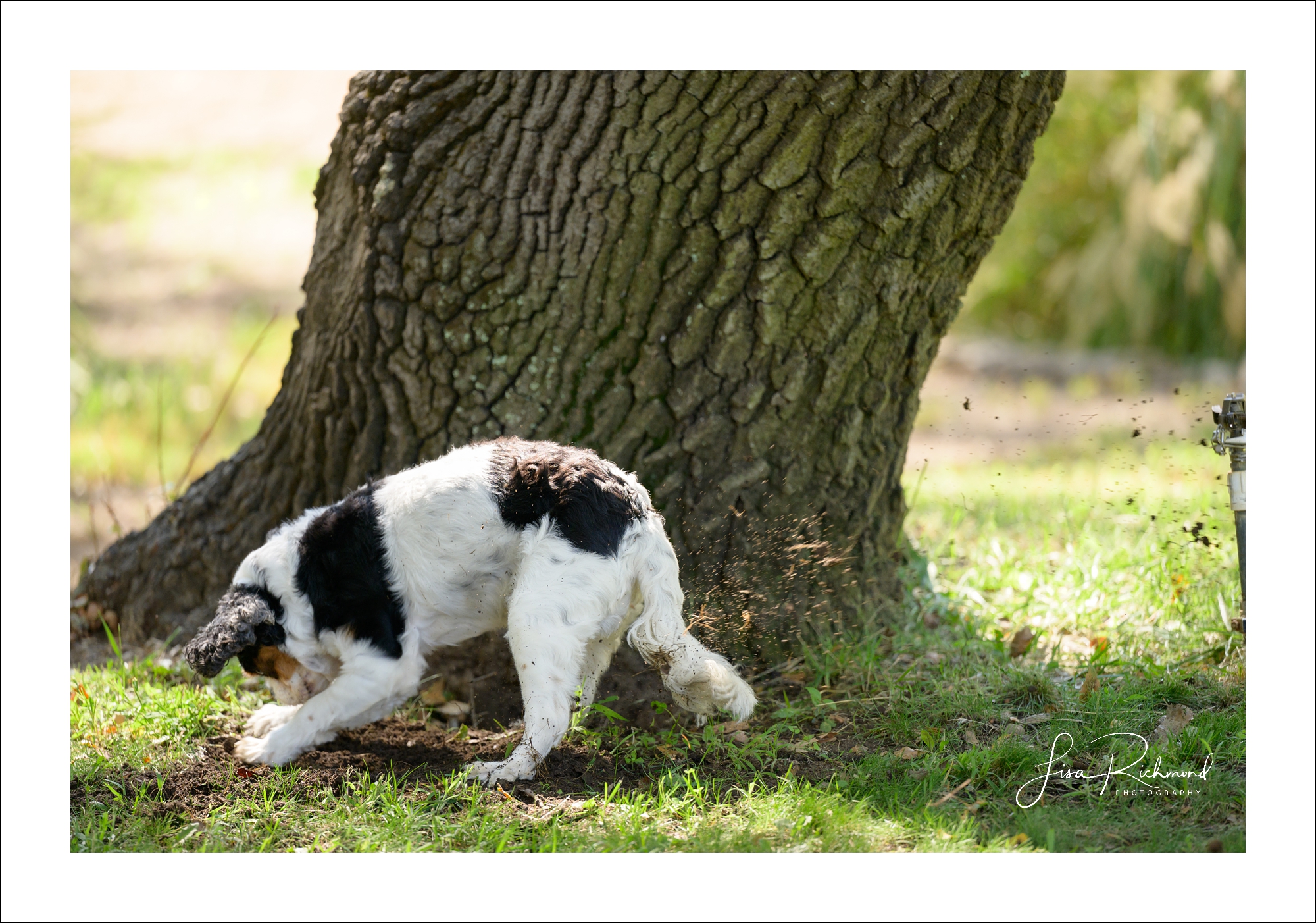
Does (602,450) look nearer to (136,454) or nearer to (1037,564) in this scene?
(1037,564)

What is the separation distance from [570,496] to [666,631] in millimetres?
547

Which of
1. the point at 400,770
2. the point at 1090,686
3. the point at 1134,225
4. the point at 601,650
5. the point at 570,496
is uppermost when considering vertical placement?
the point at 1134,225

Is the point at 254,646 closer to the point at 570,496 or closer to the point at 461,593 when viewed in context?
the point at 461,593

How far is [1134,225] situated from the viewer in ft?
30.4

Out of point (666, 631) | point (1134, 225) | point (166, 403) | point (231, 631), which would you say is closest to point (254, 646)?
point (231, 631)

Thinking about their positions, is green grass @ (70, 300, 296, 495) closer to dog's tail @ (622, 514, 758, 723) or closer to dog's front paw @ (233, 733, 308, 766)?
dog's front paw @ (233, 733, 308, 766)

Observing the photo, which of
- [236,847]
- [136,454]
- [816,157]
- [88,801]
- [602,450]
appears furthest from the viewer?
[136,454]

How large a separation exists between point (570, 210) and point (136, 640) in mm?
2669

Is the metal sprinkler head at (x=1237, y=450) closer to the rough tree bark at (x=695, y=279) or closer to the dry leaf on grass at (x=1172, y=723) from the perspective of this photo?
the dry leaf on grass at (x=1172, y=723)

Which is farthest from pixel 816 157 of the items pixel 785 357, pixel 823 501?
pixel 823 501

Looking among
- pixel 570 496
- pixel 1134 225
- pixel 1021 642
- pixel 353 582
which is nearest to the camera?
pixel 570 496

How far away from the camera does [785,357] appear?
13.0ft

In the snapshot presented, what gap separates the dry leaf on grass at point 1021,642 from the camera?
4137 millimetres

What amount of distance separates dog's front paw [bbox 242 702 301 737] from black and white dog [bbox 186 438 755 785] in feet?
0.05
